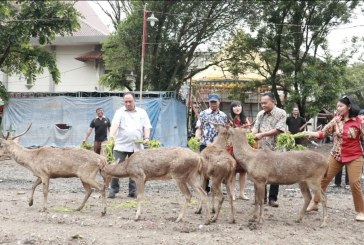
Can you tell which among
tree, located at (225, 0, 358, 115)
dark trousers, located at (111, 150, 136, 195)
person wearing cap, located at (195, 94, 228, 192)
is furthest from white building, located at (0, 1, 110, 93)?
person wearing cap, located at (195, 94, 228, 192)

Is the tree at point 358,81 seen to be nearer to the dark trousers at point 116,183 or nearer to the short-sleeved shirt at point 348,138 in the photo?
the short-sleeved shirt at point 348,138

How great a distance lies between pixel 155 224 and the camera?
7.38m

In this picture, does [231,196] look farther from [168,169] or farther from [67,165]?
[67,165]

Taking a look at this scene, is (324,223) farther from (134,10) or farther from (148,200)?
(134,10)

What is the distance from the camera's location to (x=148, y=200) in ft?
31.9

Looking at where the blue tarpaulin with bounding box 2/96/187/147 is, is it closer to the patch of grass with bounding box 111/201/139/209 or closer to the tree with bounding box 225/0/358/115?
the tree with bounding box 225/0/358/115

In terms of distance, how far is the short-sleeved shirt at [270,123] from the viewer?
346 inches

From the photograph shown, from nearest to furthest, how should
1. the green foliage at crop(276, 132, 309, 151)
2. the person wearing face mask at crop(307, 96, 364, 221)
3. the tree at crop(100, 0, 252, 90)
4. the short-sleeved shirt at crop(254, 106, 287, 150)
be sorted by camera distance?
1. the person wearing face mask at crop(307, 96, 364, 221)
2. the green foliage at crop(276, 132, 309, 151)
3. the short-sleeved shirt at crop(254, 106, 287, 150)
4. the tree at crop(100, 0, 252, 90)

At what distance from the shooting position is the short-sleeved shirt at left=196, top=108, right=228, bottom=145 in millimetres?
9273

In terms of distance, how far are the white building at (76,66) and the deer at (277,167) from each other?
20.8 metres

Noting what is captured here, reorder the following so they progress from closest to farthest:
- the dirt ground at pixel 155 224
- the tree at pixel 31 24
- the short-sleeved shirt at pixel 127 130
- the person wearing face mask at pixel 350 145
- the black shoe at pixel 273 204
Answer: the dirt ground at pixel 155 224 < the person wearing face mask at pixel 350 145 < the black shoe at pixel 273 204 < the short-sleeved shirt at pixel 127 130 < the tree at pixel 31 24

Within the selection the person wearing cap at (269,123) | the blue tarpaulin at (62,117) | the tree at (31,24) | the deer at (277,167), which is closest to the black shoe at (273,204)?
the person wearing cap at (269,123)

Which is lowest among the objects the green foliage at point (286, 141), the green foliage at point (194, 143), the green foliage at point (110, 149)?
the green foliage at point (110, 149)

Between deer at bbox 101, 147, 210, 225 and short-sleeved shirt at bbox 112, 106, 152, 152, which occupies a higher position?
short-sleeved shirt at bbox 112, 106, 152, 152
